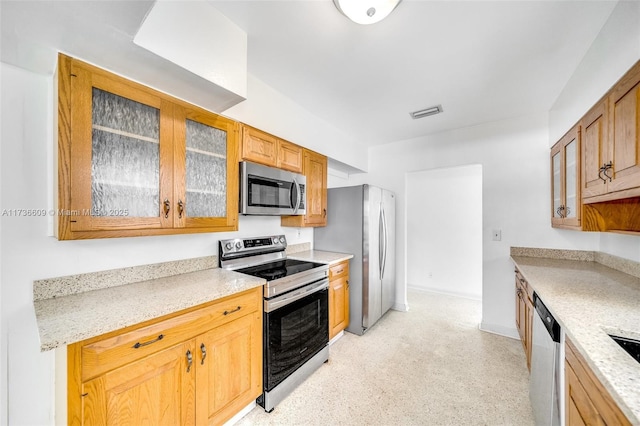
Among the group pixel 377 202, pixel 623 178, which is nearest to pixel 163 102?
pixel 377 202

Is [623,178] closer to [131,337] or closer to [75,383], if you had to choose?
[131,337]

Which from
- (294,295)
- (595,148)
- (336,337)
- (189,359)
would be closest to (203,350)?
(189,359)

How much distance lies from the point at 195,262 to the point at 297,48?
1.79m

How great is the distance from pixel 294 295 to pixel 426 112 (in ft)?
7.95

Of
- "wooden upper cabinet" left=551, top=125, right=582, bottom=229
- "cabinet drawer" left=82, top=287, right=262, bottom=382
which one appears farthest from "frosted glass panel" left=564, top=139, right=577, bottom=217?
"cabinet drawer" left=82, top=287, right=262, bottom=382

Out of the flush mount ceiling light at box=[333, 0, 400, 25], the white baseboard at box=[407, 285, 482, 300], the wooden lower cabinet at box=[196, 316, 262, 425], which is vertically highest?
the flush mount ceiling light at box=[333, 0, 400, 25]

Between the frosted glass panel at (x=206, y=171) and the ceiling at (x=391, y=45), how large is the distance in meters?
0.57

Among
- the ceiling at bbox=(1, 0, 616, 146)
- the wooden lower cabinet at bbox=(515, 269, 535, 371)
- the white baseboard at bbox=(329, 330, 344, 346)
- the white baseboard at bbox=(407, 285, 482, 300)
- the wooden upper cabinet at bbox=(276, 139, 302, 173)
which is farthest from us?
the white baseboard at bbox=(407, 285, 482, 300)

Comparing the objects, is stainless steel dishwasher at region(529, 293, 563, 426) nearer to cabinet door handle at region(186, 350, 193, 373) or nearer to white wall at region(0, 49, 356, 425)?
cabinet door handle at region(186, 350, 193, 373)

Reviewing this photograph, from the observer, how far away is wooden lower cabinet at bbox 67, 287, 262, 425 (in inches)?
40.3

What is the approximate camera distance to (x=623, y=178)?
1.26 metres

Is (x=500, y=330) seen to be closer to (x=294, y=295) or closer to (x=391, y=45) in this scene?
(x=294, y=295)

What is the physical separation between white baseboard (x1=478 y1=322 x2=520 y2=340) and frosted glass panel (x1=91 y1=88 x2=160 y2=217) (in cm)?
365

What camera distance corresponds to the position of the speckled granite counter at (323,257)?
8.26 feet
